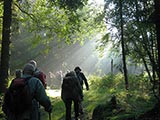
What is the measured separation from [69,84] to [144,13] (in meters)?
3.57

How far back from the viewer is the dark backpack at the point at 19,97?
645 cm

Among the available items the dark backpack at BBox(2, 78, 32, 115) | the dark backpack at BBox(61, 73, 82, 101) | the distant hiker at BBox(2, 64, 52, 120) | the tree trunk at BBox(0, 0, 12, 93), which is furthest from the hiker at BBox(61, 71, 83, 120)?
the tree trunk at BBox(0, 0, 12, 93)

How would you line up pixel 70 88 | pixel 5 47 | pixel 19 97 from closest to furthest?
pixel 19 97 → pixel 70 88 → pixel 5 47

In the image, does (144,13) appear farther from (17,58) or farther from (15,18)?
(17,58)

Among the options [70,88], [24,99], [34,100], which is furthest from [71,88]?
[24,99]

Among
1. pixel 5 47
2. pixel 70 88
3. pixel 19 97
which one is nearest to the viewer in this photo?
pixel 19 97

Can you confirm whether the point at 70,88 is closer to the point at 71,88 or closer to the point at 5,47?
the point at 71,88

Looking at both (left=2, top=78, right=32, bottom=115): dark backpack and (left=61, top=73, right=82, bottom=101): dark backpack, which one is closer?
(left=2, top=78, right=32, bottom=115): dark backpack

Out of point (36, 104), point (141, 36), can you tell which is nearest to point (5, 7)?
point (141, 36)

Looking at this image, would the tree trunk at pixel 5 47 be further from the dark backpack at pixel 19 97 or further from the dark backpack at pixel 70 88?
the dark backpack at pixel 19 97

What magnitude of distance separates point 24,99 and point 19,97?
0.34 feet

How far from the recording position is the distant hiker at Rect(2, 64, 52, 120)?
A: 6.46 meters

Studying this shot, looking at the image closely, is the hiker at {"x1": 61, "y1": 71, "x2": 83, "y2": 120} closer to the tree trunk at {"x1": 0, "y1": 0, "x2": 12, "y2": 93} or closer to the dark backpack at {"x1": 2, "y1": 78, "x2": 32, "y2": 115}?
the dark backpack at {"x1": 2, "y1": 78, "x2": 32, "y2": 115}

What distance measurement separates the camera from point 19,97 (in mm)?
6445
